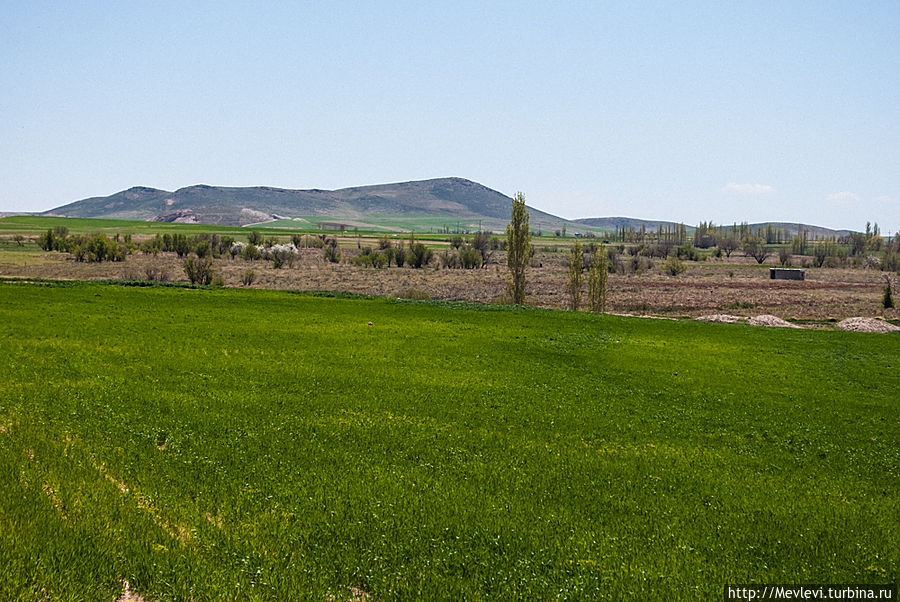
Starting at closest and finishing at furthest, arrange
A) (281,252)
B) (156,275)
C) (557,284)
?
(156,275) < (557,284) < (281,252)

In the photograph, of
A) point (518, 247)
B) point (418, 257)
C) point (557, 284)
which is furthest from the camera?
point (418, 257)

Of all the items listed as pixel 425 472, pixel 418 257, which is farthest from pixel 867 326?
pixel 418 257

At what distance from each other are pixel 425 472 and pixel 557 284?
83.1 metres

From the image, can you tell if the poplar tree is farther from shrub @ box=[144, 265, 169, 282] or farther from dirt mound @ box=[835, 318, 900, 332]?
shrub @ box=[144, 265, 169, 282]

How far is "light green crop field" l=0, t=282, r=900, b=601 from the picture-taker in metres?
9.27

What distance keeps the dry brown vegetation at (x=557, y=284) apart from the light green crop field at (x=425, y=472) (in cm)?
4482

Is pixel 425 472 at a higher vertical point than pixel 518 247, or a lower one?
→ lower

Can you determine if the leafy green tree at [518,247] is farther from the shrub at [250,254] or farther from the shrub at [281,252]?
the shrub at [250,254]

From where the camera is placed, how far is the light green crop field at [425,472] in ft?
30.4

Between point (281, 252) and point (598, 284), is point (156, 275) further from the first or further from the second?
point (598, 284)

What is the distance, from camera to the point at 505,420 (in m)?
17.4

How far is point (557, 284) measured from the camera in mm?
94062

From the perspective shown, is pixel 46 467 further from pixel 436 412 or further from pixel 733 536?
pixel 733 536

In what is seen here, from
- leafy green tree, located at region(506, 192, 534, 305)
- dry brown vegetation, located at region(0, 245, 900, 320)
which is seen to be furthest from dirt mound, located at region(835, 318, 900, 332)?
leafy green tree, located at region(506, 192, 534, 305)
